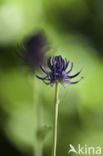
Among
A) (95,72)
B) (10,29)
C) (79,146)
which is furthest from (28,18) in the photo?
(79,146)

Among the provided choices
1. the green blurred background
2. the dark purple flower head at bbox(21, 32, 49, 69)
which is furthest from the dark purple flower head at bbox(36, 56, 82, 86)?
the green blurred background

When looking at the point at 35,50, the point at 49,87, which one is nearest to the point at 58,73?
the point at 35,50

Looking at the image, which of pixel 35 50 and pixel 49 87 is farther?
pixel 49 87

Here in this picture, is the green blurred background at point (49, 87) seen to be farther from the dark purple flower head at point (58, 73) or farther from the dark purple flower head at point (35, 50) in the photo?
the dark purple flower head at point (58, 73)

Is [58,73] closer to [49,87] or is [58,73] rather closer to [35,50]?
[35,50]

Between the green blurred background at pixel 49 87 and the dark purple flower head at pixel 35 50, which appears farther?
the green blurred background at pixel 49 87

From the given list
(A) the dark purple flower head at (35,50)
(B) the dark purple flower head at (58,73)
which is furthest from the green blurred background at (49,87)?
(B) the dark purple flower head at (58,73)

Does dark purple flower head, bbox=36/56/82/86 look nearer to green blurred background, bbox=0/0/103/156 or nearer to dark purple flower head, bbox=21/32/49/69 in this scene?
dark purple flower head, bbox=21/32/49/69
